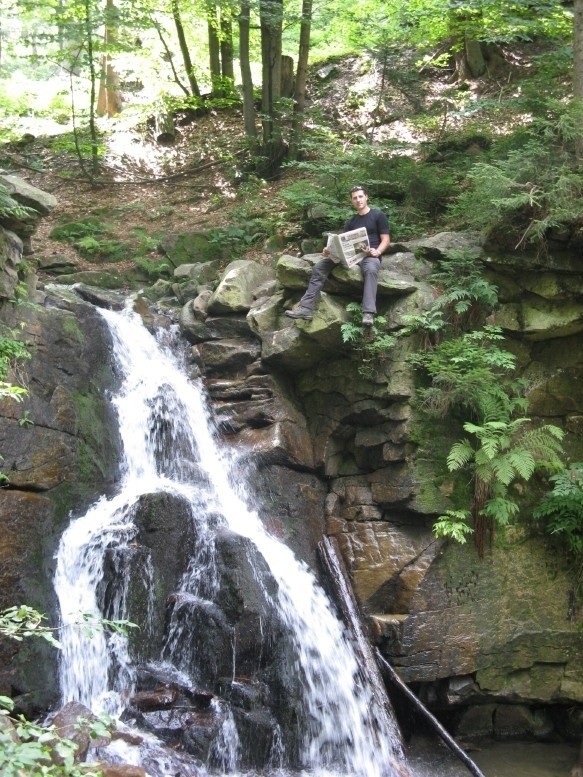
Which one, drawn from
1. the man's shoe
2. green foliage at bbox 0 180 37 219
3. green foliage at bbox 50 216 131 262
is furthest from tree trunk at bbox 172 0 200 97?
the man's shoe

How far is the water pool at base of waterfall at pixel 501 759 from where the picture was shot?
24.2 ft

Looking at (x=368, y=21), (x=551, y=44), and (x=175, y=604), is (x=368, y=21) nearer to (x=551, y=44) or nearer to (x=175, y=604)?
(x=551, y=44)

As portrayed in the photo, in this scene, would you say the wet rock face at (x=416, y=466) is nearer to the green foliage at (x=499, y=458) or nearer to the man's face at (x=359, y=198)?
the green foliage at (x=499, y=458)

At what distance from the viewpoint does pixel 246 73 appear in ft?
47.2

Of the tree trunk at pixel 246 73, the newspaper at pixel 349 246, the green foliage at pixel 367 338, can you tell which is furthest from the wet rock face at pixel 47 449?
the tree trunk at pixel 246 73

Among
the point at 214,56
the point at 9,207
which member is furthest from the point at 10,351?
the point at 214,56

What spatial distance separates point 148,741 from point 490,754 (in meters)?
4.05

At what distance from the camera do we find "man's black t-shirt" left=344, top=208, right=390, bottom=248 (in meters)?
9.12

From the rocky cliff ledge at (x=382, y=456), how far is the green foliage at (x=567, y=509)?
0.31 m

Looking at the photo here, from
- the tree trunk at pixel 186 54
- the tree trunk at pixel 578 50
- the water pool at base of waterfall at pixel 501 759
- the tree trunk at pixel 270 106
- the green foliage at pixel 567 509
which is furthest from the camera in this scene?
the tree trunk at pixel 186 54

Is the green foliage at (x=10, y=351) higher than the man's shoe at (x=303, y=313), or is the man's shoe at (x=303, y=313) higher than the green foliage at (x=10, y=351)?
the man's shoe at (x=303, y=313)

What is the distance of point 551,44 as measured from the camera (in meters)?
15.2

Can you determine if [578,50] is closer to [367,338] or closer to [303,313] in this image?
[367,338]

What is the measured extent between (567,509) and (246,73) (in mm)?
10893
